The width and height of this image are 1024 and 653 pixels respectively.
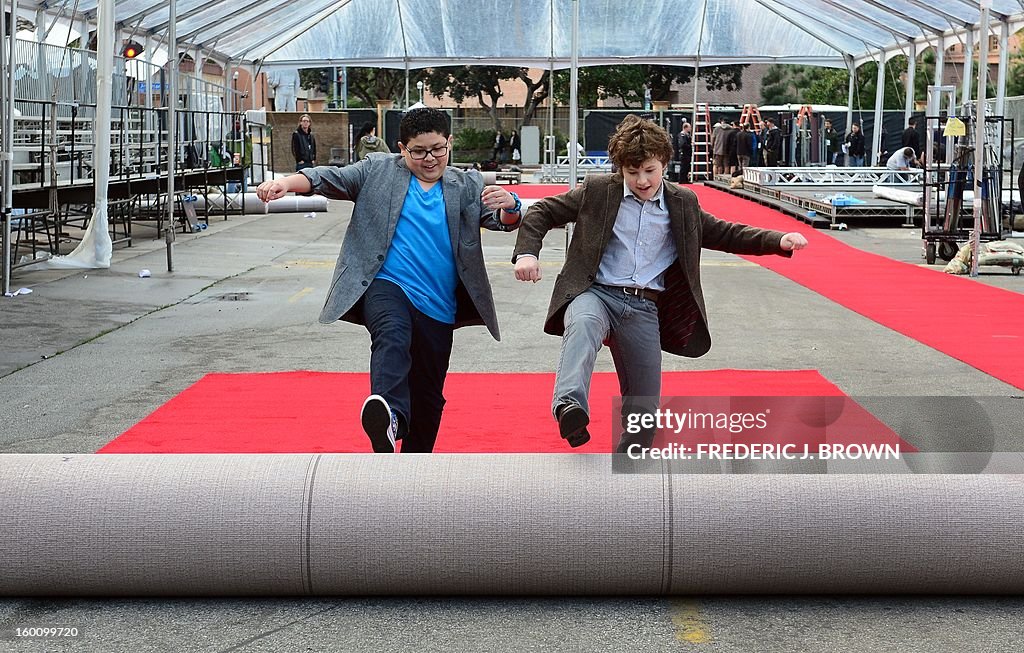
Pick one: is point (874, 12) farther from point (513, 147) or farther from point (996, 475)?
point (996, 475)

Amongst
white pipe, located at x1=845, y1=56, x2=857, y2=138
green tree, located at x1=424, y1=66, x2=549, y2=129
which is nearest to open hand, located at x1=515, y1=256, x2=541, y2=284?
white pipe, located at x1=845, y1=56, x2=857, y2=138

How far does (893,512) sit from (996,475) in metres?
0.42

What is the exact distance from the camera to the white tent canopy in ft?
117

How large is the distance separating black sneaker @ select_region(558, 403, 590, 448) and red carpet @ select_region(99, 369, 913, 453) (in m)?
0.70

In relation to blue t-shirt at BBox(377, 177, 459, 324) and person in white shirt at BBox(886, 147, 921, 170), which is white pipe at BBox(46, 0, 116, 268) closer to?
blue t-shirt at BBox(377, 177, 459, 324)

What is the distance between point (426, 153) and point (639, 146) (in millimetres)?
841

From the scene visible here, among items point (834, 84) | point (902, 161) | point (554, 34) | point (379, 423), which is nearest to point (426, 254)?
point (379, 423)

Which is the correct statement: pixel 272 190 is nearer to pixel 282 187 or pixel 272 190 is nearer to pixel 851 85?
pixel 282 187

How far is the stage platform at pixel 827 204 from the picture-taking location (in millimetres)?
23016

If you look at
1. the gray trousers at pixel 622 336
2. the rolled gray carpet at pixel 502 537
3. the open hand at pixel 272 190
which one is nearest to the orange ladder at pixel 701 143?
the gray trousers at pixel 622 336

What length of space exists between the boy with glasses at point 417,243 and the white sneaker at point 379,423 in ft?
1.02

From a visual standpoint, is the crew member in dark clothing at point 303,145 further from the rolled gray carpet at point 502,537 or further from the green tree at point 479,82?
the green tree at point 479,82

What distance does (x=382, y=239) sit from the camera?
16.6ft

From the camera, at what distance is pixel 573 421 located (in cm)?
442
